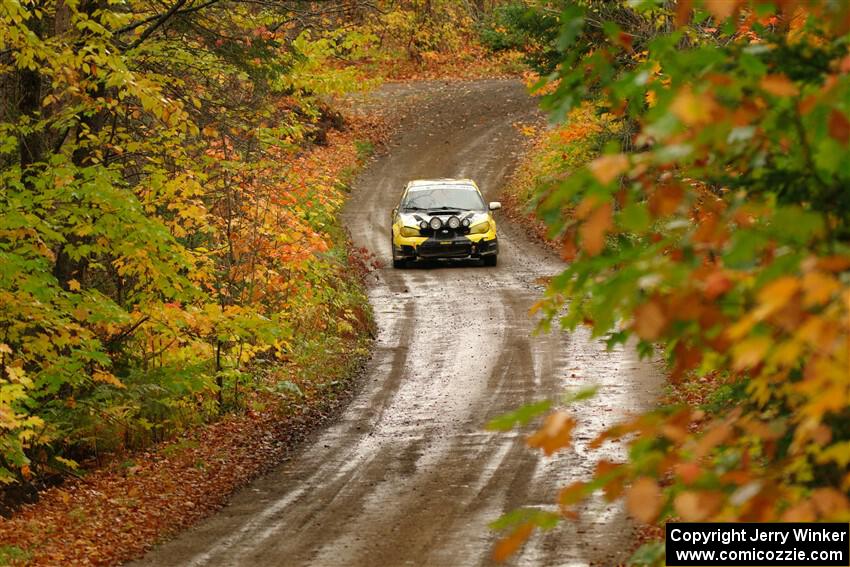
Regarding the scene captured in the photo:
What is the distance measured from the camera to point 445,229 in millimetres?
23344

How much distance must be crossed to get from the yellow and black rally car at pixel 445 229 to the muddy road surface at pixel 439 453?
0.52m

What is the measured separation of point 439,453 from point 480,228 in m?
12.1

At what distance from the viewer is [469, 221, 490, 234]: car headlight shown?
2334cm

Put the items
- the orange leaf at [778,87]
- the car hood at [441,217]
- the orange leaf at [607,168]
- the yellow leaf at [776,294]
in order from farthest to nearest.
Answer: the car hood at [441,217]
the orange leaf at [778,87]
the orange leaf at [607,168]
the yellow leaf at [776,294]

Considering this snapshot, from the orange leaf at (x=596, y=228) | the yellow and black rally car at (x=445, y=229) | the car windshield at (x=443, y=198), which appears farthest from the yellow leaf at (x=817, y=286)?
the car windshield at (x=443, y=198)

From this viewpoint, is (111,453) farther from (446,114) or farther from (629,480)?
(446,114)

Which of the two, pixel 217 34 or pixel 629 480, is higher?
pixel 217 34

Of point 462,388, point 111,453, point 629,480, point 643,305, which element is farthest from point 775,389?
point 462,388

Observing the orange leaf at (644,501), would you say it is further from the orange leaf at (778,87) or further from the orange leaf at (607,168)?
the orange leaf at (778,87)

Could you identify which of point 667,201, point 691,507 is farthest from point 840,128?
point 691,507

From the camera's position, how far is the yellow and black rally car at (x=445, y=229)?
76.5 feet

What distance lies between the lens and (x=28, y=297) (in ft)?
30.6

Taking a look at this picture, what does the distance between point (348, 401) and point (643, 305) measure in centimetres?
1203

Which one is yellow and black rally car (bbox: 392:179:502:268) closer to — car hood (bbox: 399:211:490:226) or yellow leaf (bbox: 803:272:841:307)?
car hood (bbox: 399:211:490:226)
